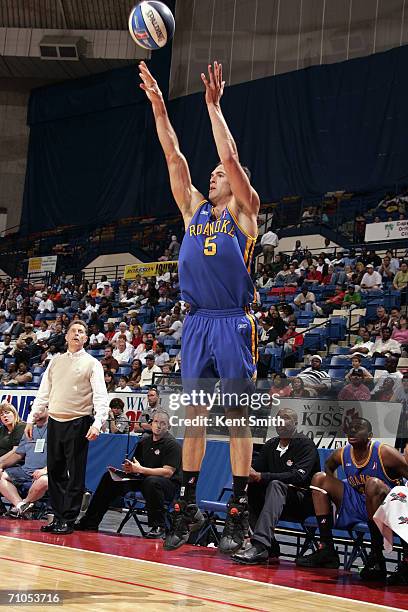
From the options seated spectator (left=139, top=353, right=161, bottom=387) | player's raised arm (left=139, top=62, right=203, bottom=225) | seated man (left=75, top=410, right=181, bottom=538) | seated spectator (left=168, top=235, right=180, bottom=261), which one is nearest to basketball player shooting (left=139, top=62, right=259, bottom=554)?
player's raised arm (left=139, top=62, right=203, bottom=225)

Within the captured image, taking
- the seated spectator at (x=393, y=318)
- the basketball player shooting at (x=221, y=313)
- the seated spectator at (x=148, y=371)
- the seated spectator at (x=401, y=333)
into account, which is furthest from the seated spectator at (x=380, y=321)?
the basketball player shooting at (x=221, y=313)

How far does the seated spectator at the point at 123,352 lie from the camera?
16719mm

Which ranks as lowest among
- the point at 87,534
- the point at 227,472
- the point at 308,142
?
the point at 87,534

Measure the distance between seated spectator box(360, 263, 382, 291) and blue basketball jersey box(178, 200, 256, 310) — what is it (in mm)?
11425

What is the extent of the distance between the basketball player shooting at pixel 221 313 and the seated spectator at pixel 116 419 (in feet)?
15.8

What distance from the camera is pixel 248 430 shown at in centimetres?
525

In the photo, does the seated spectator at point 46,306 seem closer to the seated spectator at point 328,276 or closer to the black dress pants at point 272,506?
the seated spectator at point 328,276

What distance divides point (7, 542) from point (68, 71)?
2321 cm

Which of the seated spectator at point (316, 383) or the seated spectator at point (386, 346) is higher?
the seated spectator at point (386, 346)

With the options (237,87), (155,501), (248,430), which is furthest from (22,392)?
(237,87)

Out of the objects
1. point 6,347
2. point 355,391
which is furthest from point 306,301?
point 355,391

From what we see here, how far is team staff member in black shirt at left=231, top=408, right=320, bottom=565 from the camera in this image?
6.59m

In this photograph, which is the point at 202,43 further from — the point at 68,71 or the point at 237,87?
the point at 68,71

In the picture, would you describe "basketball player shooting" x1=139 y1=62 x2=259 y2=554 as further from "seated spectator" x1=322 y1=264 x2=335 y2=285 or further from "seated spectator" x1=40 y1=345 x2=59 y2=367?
"seated spectator" x1=40 y1=345 x2=59 y2=367
